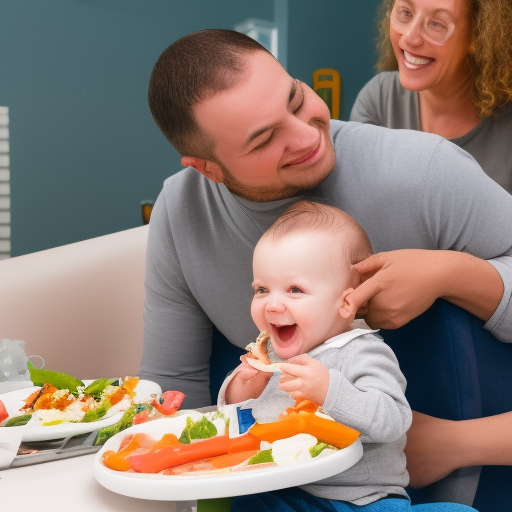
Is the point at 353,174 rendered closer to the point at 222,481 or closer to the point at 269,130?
the point at 269,130

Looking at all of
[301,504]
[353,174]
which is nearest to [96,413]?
[301,504]

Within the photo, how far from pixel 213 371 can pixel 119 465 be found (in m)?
0.77

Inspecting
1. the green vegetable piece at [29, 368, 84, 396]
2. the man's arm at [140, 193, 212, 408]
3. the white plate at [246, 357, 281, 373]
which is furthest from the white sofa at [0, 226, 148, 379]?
the white plate at [246, 357, 281, 373]

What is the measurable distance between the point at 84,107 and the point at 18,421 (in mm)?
2639

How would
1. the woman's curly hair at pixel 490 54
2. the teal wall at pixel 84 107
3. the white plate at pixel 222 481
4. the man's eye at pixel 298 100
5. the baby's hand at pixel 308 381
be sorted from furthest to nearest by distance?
the teal wall at pixel 84 107, the woman's curly hair at pixel 490 54, the man's eye at pixel 298 100, the baby's hand at pixel 308 381, the white plate at pixel 222 481

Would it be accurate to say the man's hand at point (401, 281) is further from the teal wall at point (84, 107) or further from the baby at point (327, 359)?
the teal wall at point (84, 107)

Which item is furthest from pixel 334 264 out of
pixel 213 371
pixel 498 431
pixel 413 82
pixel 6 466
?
pixel 413 82

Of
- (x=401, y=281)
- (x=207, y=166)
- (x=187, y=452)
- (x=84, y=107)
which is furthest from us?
(x=84, y=107)

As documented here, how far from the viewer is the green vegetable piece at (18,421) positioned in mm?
1126

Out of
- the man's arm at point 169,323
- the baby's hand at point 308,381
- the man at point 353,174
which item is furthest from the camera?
the man's arm at point 169,323

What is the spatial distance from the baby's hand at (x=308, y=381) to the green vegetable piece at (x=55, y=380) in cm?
44

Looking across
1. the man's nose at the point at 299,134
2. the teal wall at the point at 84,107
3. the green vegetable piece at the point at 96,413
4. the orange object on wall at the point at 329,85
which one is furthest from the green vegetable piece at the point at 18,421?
the orange object on wall at the point at 329,85

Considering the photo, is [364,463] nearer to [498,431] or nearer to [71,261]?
[498,431]

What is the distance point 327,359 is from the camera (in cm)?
104
